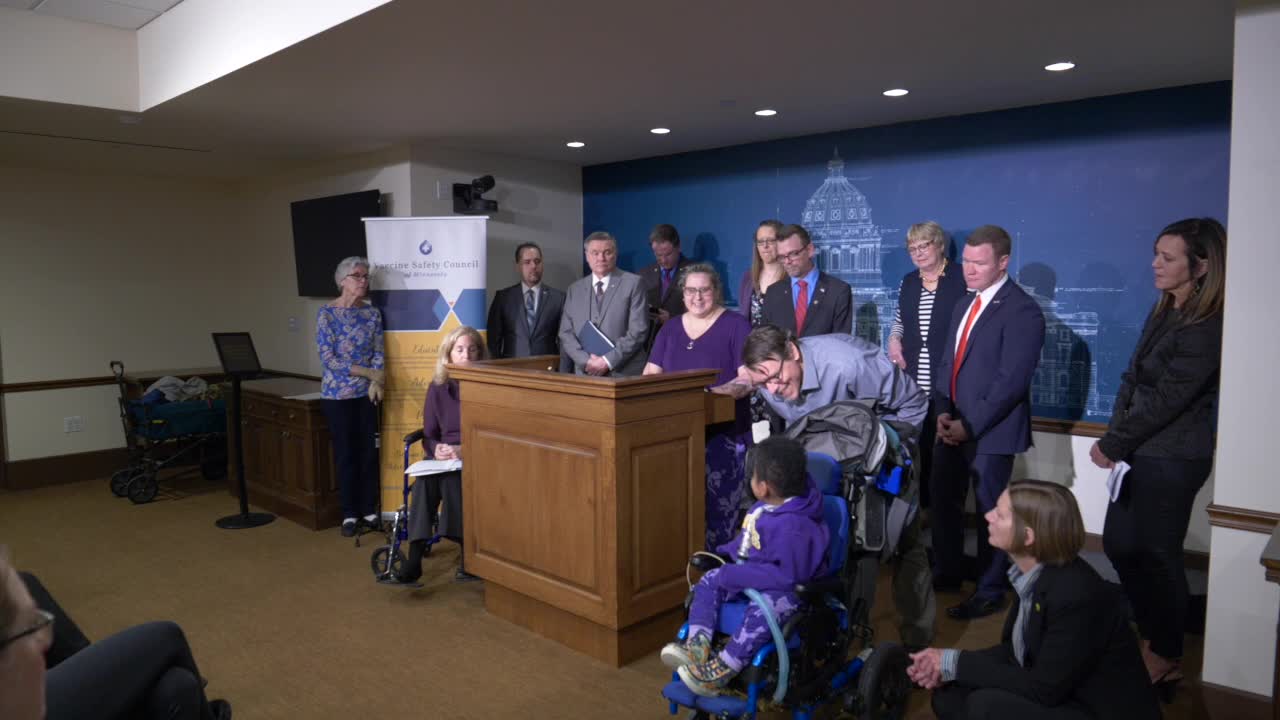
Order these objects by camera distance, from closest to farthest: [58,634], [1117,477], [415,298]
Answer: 1. [58,634]
2. [1117,477]
3. [415,298]

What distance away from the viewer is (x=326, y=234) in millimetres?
6730

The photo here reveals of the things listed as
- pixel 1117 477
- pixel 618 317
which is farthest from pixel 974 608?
pixel 618 317

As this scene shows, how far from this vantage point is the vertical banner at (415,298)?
18.1ft

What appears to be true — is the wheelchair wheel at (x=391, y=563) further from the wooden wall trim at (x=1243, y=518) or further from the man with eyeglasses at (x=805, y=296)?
the wooden wall trim at (x=1243, y=518)

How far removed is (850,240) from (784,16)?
2694 mm

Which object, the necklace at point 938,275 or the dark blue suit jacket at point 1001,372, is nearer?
the dark blue suit jacket at point 1001,372

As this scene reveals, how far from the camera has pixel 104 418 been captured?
721 cm

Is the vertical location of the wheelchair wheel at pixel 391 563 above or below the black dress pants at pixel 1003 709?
below

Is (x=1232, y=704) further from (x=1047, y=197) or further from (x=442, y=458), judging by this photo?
(x=442, y=458)

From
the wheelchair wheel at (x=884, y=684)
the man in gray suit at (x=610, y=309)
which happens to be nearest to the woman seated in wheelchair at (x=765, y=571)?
the wheelchair wheel at (x=884, y=684)

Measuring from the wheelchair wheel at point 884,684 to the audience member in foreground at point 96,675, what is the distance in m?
1.76

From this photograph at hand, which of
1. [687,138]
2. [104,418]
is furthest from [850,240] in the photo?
[104,418]

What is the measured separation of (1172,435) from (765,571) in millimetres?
1753

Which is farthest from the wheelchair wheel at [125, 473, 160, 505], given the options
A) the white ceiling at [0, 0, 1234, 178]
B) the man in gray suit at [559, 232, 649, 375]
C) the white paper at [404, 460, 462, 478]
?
the man in gray suit at [559, 232, 649, 375]
